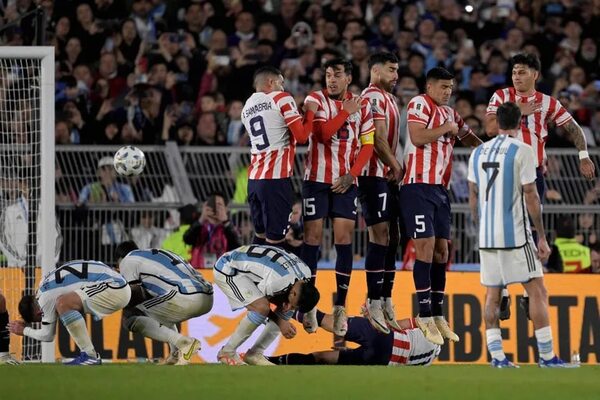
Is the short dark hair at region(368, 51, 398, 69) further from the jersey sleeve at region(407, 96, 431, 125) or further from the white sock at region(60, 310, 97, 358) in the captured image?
the white sock at region(60, 310, 97, 358)

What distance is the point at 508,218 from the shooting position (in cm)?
1173

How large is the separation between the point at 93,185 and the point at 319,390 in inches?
345

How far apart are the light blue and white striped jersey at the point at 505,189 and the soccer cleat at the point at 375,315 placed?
7.14 feet

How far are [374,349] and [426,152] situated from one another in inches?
78.5

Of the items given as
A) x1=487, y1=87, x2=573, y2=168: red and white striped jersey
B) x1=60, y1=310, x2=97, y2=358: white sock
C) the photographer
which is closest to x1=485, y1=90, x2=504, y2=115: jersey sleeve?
x1=487, y1=87, x2=573, y2=168: red and white striped jersey

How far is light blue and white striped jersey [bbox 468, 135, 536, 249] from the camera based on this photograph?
1167 centimetres

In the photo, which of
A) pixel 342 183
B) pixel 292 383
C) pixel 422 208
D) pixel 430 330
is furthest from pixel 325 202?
pixel 292 383

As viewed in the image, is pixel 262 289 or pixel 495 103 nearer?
pixel 262 289

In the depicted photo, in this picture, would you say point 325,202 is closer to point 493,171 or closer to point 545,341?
point 493,171

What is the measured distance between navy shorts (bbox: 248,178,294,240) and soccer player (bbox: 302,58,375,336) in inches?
8.0

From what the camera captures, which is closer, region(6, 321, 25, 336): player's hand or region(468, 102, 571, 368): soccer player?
region(468, 102, 571, 368): soccer player

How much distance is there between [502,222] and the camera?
11742mm

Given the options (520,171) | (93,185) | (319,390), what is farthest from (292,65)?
(319,390)

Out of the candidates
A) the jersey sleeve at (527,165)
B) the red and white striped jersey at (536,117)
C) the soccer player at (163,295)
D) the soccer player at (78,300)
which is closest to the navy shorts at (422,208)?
the red and white striped jersey at (536,117)
